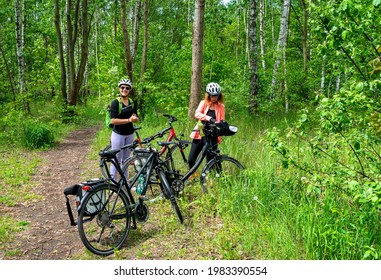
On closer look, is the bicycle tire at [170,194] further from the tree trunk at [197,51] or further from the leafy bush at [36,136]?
the leafy bush at [36,136]

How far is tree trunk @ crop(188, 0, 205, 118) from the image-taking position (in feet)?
26.6

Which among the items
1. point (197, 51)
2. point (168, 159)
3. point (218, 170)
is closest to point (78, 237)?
point (168, 159)

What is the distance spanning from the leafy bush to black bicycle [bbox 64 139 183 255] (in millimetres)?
7640

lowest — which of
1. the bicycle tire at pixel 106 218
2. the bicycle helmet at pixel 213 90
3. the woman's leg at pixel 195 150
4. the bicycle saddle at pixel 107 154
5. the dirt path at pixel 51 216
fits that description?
the dirt path at pixel 51 216

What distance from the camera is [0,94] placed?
76.4 ft

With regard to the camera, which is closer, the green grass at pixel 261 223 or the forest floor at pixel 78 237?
the green grass at pixel 261 223

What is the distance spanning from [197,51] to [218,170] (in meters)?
3.67

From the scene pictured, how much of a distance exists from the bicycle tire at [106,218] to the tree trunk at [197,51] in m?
4.59

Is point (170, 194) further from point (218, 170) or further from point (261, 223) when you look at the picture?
point (261, 223)

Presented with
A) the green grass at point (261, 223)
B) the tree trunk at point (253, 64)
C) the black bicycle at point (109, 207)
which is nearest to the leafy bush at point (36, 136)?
the green grass at point (261, 223)

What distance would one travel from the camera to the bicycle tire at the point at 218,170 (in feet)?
18.7

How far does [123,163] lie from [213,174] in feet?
5.78
